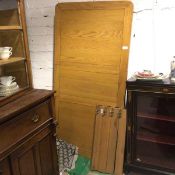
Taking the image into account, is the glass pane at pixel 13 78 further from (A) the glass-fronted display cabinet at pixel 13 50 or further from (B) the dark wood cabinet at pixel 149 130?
(B) the dark wood cabinet at pixel 149 130

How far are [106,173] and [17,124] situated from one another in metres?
1.21

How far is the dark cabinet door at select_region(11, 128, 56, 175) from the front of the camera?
61.6 inches

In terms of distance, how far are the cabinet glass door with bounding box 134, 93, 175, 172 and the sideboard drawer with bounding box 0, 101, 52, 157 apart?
0.85m

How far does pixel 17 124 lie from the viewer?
1539 millimetres

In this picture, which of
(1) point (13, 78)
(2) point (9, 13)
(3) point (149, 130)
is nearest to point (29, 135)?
(1) point (13, 78)

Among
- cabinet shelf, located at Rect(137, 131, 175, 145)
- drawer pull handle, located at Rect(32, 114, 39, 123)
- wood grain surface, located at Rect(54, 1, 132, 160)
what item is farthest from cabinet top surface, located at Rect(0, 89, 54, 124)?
cabinet shelf, located at Rect(137, 131, 175, 145)

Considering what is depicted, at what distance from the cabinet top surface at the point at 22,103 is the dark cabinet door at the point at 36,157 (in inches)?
10.3

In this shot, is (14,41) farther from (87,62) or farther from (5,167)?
(5,167)

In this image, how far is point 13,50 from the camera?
1904 millimetres

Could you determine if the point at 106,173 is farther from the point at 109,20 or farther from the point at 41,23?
the point at 41,23

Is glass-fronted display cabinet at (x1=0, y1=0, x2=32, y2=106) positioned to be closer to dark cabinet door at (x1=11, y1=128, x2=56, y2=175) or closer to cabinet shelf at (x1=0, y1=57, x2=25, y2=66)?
cabinet shelf at (x1=0, y1=57, x2=25, y2=66)

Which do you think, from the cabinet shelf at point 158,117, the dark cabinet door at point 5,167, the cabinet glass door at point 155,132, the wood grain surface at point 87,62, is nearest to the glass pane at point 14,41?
the wood grain surface at point 87,62

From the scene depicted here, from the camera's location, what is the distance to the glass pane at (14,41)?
1.84 meters

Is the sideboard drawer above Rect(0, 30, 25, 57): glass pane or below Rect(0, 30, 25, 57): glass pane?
below
